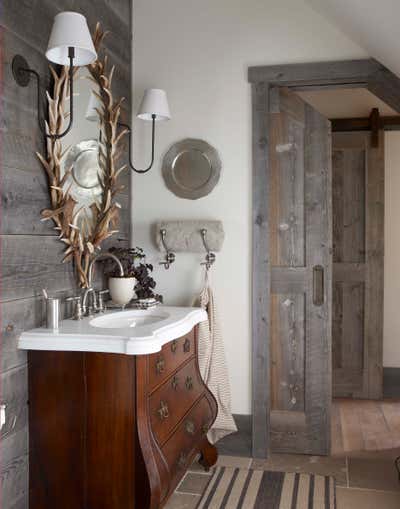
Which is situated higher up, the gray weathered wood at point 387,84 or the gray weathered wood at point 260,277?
the gray weathered wood at point 387,84

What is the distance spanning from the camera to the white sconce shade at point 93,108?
274 centimetres

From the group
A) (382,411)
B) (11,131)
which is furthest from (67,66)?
(382,411)

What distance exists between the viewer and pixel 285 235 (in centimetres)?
333

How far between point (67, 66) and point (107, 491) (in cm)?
165

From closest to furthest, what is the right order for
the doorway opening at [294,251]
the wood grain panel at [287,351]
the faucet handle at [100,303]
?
the faucet handle at [100,303]
the doorway opening at [294,251]
the wood grain panel at [287,351]

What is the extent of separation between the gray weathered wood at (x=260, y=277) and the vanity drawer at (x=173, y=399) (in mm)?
490

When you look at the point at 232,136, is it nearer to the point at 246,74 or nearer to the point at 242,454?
the point at 246,74

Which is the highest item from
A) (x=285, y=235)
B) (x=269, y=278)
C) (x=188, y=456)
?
(x=285, y=235)

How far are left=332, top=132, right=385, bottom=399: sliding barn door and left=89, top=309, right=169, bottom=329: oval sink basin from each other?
204 centimetres

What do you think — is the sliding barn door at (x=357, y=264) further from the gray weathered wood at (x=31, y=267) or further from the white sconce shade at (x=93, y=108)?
the gray weathered wood at (x=31, y=267)

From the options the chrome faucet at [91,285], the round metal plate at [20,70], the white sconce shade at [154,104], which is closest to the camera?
the round metal plate at [20,70]

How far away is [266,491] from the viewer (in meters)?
2.78

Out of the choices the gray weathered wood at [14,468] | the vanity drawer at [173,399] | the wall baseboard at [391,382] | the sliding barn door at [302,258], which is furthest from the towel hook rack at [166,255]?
the wall baseboard at [391,382]

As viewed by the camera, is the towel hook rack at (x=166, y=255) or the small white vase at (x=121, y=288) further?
the towel hook rack at (x=166, y=255)
